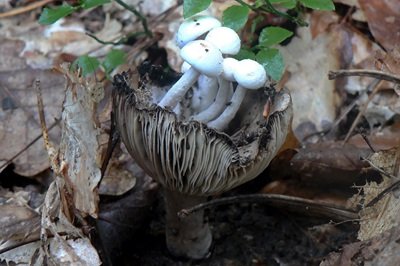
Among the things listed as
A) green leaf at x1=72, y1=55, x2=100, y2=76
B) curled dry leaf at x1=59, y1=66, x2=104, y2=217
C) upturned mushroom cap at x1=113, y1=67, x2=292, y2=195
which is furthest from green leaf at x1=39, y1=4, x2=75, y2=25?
upturned mushroom cap at x1=113, y1=67, x2=292, y2=195

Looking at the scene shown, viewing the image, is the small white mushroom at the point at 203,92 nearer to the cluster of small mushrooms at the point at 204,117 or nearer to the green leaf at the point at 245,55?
the cluster of small mushrooms at the point at 204,117

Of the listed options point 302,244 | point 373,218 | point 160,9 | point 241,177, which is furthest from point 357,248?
point 160,9

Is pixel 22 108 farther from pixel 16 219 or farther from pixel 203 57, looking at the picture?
pixel 203 57

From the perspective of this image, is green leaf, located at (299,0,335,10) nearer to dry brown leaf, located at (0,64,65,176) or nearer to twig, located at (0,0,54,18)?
dry brown leaf, located at (0,64,65,176)

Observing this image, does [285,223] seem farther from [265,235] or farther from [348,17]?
[348,17]

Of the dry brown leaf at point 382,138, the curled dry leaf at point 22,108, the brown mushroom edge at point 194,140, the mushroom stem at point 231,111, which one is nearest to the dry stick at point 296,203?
the brown mushroom edge at point 194,140

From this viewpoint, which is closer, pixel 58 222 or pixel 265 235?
pixel 58 222
